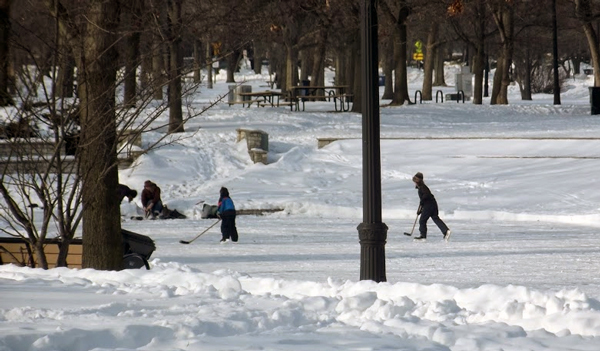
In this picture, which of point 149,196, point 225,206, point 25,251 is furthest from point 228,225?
point 25,251

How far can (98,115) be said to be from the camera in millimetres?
12969

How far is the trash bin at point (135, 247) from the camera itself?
14.3 m

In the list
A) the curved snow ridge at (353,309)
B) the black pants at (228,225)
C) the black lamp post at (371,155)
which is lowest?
the black pants at (228,225)

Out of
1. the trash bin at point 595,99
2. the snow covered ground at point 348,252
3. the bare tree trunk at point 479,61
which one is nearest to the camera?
the snow covered ground at point 348,252

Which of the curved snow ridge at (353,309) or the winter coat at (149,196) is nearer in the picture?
the curved snow ridge at (353,309)

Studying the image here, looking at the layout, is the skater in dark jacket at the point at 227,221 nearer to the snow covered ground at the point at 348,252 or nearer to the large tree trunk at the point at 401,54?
the snow covered ground at the point at 348,252

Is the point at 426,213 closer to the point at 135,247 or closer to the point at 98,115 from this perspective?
the point at 135,247

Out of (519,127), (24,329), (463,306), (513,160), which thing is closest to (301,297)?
(463,306)

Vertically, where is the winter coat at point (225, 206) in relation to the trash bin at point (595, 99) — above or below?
below

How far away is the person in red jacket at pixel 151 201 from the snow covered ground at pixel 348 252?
1.53ft

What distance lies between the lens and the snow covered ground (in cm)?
749

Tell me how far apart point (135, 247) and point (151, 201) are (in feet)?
33.2

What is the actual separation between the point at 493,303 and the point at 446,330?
0.90 meters

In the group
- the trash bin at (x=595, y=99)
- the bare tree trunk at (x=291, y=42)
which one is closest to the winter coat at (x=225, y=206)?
the trash bin at (x=595, y=99)
